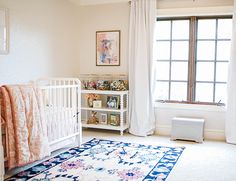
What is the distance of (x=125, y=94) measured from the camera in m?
5.16

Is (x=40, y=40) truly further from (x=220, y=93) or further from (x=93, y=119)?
(x=220, y=93)

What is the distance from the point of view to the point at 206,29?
192 inches

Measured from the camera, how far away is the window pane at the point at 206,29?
4844mm

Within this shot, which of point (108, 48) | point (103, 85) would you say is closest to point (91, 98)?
point (103, 85)

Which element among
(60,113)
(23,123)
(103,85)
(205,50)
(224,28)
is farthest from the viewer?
(103,85)

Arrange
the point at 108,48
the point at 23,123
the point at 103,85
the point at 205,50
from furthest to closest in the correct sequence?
the point at 108,48
the point at 103,85
the point at 205,50
the point at 23,123

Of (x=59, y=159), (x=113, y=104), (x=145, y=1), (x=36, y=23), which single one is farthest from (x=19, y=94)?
(x=145, y=1)

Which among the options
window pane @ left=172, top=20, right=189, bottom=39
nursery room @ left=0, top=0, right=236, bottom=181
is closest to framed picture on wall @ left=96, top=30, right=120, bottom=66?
nursery room @ left=0, top=0, right=236, bottom=181

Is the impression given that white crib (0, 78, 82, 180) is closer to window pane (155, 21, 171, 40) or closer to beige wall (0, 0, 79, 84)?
beige wall (0, 0, 79, 84)

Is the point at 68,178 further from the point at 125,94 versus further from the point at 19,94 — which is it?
the point at 125,94

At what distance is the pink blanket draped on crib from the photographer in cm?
305

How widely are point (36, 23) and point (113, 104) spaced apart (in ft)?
5.92

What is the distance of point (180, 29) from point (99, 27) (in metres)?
1.45

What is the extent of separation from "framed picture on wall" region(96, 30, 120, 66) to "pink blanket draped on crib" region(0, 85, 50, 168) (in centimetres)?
223
